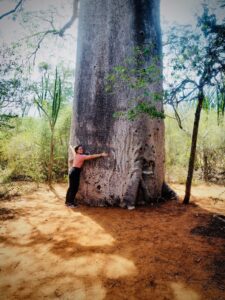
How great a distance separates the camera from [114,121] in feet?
17.8

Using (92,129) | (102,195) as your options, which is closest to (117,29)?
(92,129)

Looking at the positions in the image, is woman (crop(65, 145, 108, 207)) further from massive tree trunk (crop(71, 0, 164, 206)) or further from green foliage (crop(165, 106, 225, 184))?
green foliage (crop(165, 106, 225, 184))

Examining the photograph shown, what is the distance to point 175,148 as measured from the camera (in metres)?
9.71

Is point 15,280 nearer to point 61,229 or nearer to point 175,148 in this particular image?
point 61,229

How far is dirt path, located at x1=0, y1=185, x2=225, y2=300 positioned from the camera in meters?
2.48

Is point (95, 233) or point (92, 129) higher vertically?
point (92, 129)

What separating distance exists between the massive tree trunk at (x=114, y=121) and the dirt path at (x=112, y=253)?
0.53m

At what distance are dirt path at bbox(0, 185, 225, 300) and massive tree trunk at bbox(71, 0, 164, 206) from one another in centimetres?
53

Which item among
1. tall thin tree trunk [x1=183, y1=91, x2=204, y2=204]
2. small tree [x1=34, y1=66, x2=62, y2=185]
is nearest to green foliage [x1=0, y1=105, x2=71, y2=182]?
small tree [x1=34, y1=66, x2=62, y2=185]

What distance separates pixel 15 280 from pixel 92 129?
11.4ft

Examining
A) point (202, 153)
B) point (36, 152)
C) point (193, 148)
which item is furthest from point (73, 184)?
point (202, 153)

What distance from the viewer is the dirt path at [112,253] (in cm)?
248

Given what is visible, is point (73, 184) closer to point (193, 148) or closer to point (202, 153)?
point (193, 148)

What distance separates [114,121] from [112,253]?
2877 millimetres
